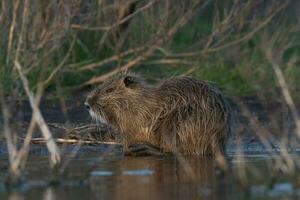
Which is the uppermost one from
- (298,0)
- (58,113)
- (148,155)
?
(298,0)

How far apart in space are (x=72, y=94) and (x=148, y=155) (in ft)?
8.54

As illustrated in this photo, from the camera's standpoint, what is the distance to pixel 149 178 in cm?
625

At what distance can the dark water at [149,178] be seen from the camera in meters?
5.57

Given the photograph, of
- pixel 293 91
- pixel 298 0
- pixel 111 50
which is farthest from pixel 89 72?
pixel 298 0

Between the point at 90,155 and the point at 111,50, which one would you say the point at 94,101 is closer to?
the point at 90,155

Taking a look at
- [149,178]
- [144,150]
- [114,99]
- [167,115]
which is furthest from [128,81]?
[149,178]

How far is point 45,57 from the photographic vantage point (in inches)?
369

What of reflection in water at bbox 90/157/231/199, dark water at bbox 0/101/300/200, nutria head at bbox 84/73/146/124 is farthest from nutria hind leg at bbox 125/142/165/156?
nutria head at bbox 84/73/146/124

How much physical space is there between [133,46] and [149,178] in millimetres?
4254

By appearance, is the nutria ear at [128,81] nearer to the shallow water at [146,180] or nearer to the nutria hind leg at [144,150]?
the nutria hind leg at [144,150]

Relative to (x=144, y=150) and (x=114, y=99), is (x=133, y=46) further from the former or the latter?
(x=144, y=150)

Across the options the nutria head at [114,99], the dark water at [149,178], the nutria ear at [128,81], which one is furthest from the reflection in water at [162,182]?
the nutria ear at [128,81]

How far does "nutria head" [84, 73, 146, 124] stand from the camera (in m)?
7.77

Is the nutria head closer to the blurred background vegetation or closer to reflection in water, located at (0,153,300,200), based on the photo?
reflection in water, located at (0,153,300,200)
